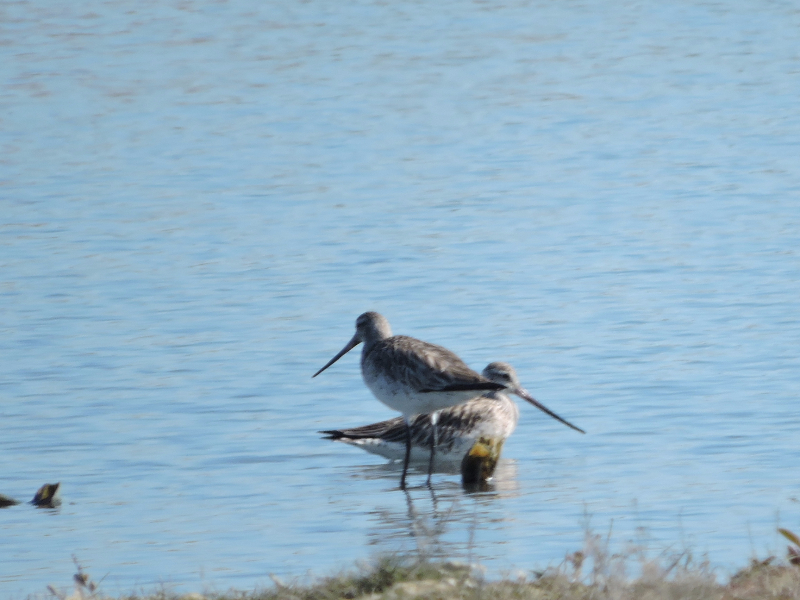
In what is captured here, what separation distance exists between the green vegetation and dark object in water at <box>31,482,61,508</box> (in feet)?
9.03

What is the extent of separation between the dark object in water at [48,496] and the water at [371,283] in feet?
0.29

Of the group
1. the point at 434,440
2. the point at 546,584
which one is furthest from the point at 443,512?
the point at 546,584

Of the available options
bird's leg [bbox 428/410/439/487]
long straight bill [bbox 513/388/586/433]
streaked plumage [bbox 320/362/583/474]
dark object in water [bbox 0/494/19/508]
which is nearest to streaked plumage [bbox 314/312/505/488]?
bird's leg [bbox 428/410/439/487]

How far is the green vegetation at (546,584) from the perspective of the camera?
5672 millimetres

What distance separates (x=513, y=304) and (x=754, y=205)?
17.6 feet

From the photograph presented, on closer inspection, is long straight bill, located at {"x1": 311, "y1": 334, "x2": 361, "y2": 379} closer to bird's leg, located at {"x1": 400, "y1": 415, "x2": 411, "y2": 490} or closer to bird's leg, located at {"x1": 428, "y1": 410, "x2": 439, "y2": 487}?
bird's leg, located at {"x1": 428, "y1": 410, "x2": 439, "y2": 487}

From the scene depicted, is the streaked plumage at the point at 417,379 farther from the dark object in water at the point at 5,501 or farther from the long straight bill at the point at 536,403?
the dark object in water at the point at 5,501

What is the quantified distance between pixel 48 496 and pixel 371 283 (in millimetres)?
6510

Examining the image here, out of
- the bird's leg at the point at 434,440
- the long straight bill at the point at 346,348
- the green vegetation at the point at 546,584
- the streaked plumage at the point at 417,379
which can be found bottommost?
the bird's leg at the point at 434,440

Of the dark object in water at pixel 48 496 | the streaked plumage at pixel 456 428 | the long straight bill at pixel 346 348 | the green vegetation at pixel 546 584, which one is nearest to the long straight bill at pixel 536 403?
the streaked plumage at pixel 456 428

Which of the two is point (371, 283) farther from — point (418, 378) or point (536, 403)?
point (418, 378)

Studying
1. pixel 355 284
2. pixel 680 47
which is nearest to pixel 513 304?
pixel 355 284

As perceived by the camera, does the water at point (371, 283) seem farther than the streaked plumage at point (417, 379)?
No

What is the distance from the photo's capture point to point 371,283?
15.5 meters
